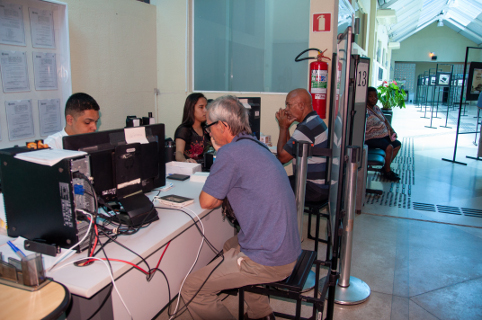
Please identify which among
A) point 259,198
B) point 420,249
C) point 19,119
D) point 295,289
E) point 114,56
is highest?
point 114,56

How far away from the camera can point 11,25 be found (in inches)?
105

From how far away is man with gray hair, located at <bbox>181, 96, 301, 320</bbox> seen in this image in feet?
5.21

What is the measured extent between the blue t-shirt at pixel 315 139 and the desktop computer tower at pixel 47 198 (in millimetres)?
1628

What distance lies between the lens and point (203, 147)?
10.9 feet

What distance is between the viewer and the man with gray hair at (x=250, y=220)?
159 centimetres

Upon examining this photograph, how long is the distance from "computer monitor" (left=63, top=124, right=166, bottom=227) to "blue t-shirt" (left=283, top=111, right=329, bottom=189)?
1.17 meters

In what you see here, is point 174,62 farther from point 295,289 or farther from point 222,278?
point 295,289

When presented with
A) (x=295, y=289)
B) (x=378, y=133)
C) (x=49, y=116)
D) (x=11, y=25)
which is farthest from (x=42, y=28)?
(x=378, y=133)

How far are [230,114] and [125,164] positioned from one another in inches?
22.6

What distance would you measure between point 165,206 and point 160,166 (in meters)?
0.24

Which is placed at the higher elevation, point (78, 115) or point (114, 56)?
point (114, 56)

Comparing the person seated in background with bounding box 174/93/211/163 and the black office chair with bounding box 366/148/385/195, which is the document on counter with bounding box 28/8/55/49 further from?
the black office chair with bounding box 366/148/385/195

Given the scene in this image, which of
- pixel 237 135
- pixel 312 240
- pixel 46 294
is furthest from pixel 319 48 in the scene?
pixel 46 294

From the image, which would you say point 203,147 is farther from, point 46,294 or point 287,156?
point 46,294
